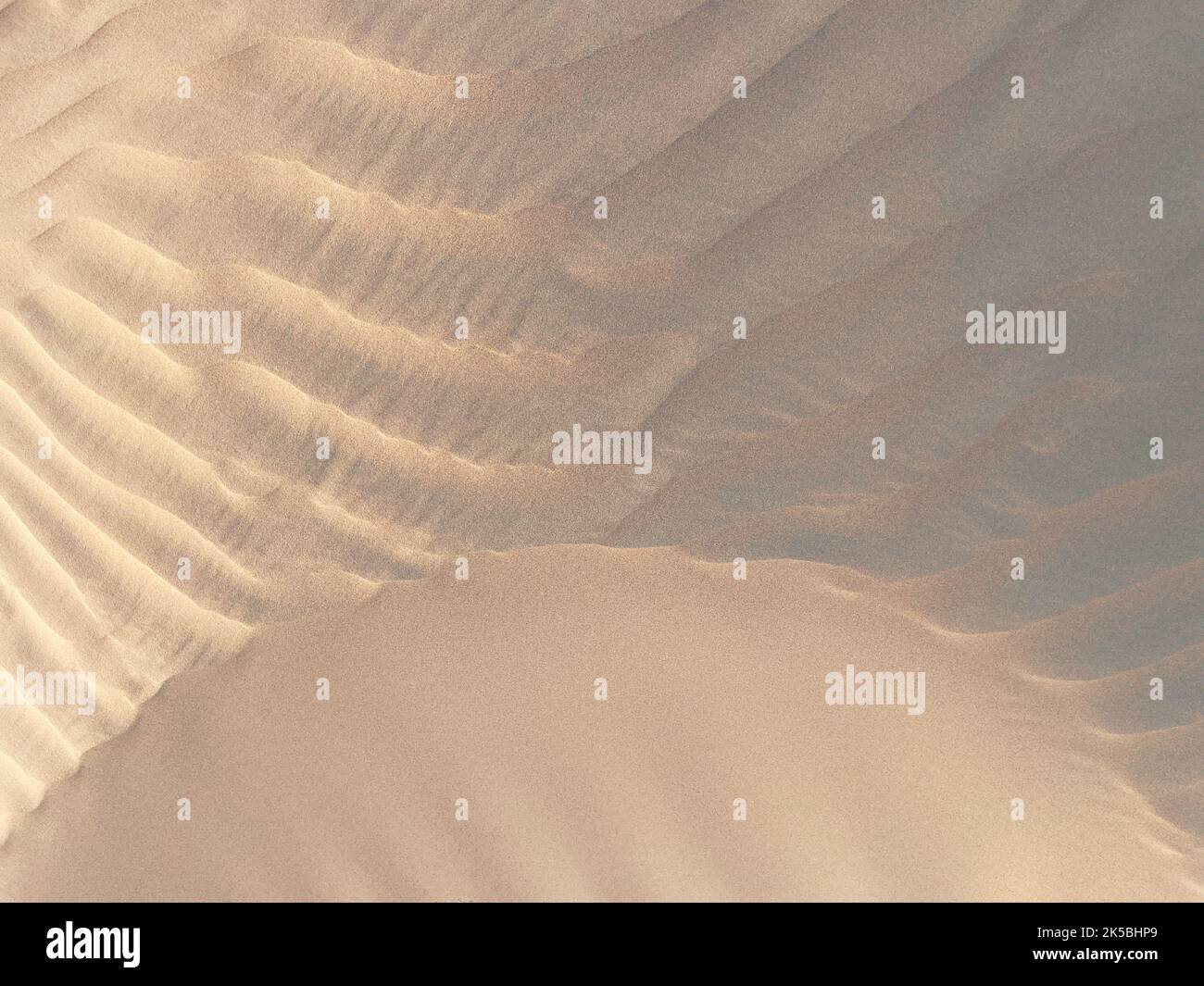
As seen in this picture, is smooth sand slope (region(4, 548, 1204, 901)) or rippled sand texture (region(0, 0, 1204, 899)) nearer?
rippled sand texture (region(0, 0, 1204, 899))

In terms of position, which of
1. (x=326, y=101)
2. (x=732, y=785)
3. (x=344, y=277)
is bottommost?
(x=732, y=785)

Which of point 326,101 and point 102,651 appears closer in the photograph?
point 326,101

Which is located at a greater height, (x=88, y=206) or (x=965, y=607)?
(x=88, y=206)

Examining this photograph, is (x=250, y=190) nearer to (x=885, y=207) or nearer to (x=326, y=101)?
(x=326, y=101)

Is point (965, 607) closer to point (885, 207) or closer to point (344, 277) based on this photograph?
point (885, 207)

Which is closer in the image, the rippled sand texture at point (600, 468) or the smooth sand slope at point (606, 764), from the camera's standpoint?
the rippled sand texture at point (600, 468)

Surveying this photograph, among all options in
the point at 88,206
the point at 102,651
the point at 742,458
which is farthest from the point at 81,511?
the point at 742,458

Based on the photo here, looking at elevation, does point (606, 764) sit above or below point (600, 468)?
below
